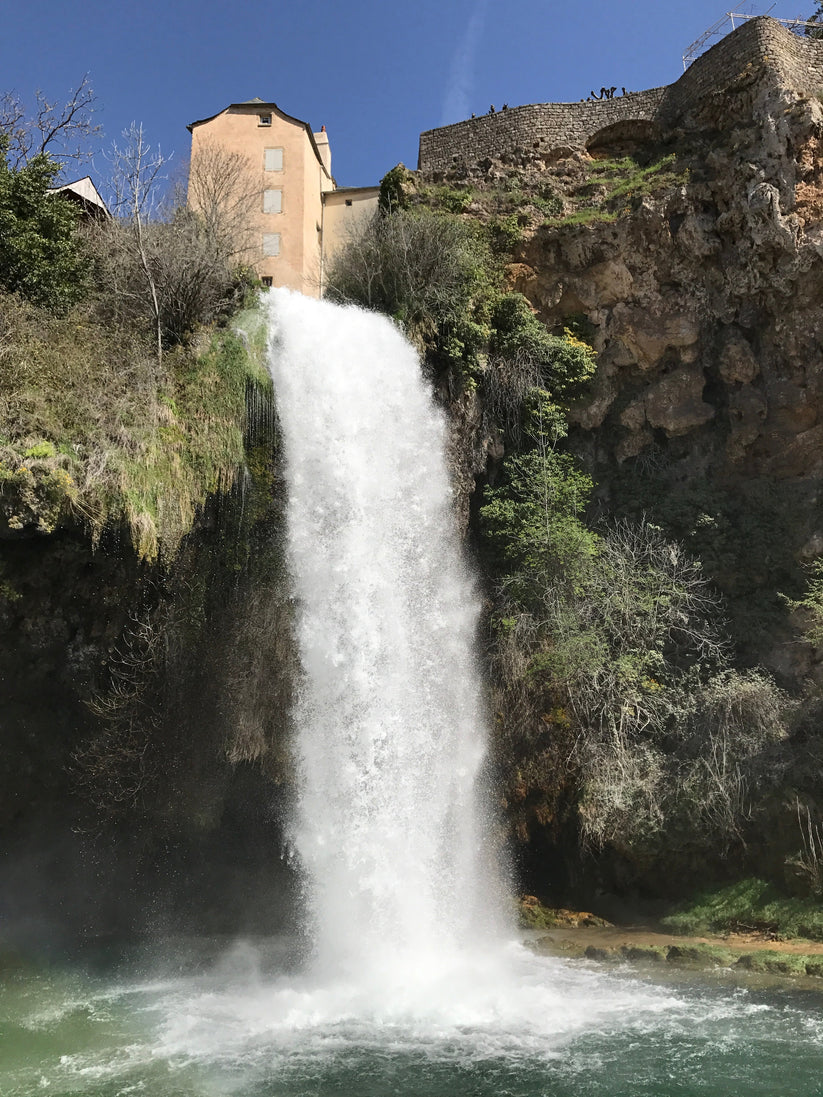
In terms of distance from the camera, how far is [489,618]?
1702 centimetres

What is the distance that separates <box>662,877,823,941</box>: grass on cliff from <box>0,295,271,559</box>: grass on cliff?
10356 mm

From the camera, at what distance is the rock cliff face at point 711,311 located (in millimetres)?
18266

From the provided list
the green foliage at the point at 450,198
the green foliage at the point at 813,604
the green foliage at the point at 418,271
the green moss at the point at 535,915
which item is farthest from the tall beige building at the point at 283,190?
the green moss at the point at 535,915

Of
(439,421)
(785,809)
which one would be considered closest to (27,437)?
(439,421)

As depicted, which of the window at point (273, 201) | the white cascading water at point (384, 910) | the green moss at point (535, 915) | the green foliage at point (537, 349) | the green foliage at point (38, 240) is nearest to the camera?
the white cascading water at point (384, 910)

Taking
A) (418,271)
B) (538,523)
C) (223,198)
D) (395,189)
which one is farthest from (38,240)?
(538,523)

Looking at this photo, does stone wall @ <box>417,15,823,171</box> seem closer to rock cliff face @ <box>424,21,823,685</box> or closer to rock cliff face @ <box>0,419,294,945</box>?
rock cliff face @ <box>424,21,823,685</box>

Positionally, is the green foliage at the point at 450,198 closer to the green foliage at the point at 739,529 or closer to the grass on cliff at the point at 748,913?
the green foliage at the point at 739,529

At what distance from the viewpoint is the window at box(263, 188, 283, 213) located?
25.2m

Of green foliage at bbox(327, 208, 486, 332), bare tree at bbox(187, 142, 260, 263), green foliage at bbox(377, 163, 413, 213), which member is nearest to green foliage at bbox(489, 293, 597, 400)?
green foliage at bbox(327, 208, 486, 332)

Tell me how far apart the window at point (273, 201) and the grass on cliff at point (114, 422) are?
34.6 ft

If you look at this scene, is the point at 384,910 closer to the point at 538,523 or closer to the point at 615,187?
the point at 538,523

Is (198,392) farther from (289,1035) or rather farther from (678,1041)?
(678,1041)

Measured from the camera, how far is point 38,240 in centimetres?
1594
